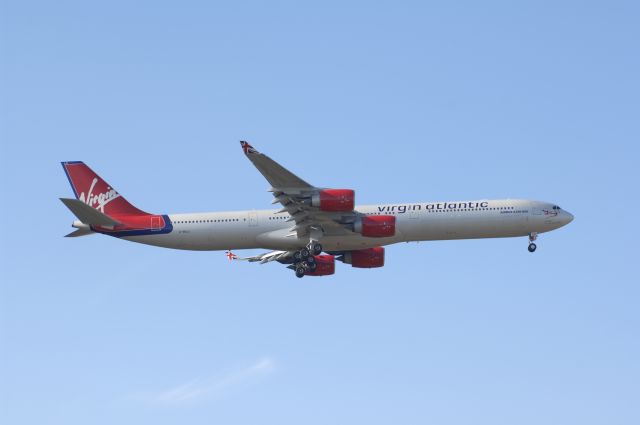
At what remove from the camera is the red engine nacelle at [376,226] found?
8594cm

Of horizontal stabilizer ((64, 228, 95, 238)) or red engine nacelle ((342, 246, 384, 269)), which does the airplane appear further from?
red engine nacelle ((342, 246, 384, 269))

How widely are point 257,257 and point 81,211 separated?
59.3 feet

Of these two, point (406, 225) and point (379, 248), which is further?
point (379, 248)

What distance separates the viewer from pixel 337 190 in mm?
83688

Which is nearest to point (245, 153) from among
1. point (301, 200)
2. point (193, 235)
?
point (301, 200)

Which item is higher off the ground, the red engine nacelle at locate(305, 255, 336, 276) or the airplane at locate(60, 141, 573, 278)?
the airplane at locate(60, 141, 573, 278)

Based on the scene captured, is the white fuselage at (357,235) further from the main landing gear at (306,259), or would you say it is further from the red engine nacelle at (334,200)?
the red engine nacelle at (334,200)

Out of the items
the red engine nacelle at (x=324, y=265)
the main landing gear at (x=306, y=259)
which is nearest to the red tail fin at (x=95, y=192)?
the main landing gear at (x=306, y=259)

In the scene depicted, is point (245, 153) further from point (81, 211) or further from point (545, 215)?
point (545, 215)

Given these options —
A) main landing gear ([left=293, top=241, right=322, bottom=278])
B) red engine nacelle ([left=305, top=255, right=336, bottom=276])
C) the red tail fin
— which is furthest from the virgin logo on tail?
red engine nacelle ([left=305, top=255, right=336, bottom=276])

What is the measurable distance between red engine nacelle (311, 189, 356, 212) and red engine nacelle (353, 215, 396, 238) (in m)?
2.83

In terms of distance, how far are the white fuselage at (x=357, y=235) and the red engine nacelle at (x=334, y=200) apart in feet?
16.2

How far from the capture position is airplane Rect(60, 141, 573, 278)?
86.7 meters

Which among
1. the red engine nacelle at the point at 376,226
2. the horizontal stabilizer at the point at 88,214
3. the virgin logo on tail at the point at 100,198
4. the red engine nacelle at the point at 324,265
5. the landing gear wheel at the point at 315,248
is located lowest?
the red engine nacelle at the point at 324,265
